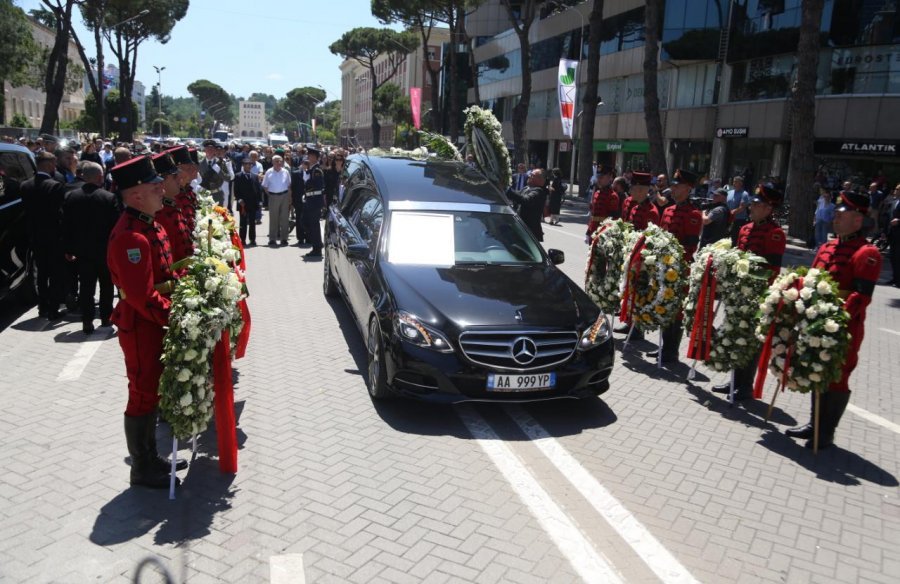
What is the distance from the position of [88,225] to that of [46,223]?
1196 millimetres

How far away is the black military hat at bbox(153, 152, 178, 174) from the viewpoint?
5961 mm

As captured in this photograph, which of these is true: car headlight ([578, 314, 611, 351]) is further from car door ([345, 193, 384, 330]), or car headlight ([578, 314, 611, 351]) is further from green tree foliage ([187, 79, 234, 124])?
green tree foliage ([187, 79, 234, 124])

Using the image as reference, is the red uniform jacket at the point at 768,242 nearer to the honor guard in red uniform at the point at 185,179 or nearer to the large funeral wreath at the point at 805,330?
the large funeral wreath at the point at 805,330

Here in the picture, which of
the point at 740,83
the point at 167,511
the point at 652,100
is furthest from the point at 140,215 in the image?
the point at 740,83

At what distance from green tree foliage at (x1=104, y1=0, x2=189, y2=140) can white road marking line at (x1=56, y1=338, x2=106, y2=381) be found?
152 feet

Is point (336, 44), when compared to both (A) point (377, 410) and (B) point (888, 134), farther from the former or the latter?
(A) point (377, 410)

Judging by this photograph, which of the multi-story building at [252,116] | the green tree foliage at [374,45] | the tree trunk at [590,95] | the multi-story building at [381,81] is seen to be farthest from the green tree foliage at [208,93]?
the tree trunk at [590,95]

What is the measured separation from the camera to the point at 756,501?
4668 mm

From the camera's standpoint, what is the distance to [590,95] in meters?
31.1

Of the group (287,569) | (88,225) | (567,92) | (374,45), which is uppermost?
(374,45)

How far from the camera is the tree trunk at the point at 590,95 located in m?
30.5

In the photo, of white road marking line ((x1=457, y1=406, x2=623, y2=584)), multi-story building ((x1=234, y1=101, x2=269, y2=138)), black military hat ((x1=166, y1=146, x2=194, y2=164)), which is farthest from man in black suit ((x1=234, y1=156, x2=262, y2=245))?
multi-story building ((x1=234, y1=101, x2=269, y2=138))

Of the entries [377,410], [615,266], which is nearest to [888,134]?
[615,266]

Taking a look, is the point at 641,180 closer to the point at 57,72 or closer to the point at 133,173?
the point at 133,173
